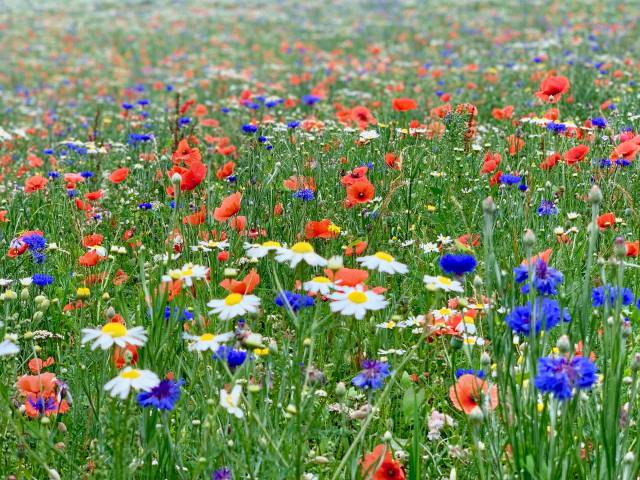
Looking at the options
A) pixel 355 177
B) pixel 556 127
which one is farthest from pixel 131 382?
pixel 556 127

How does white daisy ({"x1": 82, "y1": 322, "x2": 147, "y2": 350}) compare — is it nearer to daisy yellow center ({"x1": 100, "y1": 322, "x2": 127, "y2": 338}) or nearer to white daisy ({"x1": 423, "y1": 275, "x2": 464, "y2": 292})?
daisy yellow center ({"x1": 100, "y1": 322, "x2": 127, "y2": 338})

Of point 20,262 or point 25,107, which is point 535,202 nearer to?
point 20,262

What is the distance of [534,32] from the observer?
1263 centimetres

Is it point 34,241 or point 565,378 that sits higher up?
point 565,378

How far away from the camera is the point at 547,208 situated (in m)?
3.24

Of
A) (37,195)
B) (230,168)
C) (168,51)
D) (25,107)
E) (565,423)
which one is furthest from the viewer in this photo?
(168,51)

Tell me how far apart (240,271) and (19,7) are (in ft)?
79.9

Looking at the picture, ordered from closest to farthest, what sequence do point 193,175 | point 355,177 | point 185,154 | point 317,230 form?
1. point 317,230
2. point 193,175
3. point 355,177
4. point 185,154

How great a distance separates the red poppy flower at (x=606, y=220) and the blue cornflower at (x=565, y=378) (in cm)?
151

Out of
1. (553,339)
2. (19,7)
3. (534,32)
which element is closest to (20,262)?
(553,339)

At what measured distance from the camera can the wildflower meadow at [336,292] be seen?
173cm

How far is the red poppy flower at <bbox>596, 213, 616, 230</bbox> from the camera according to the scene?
9.66 ft

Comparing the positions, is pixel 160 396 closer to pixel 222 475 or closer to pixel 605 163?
pixel 222 475

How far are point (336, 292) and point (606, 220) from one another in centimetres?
131
